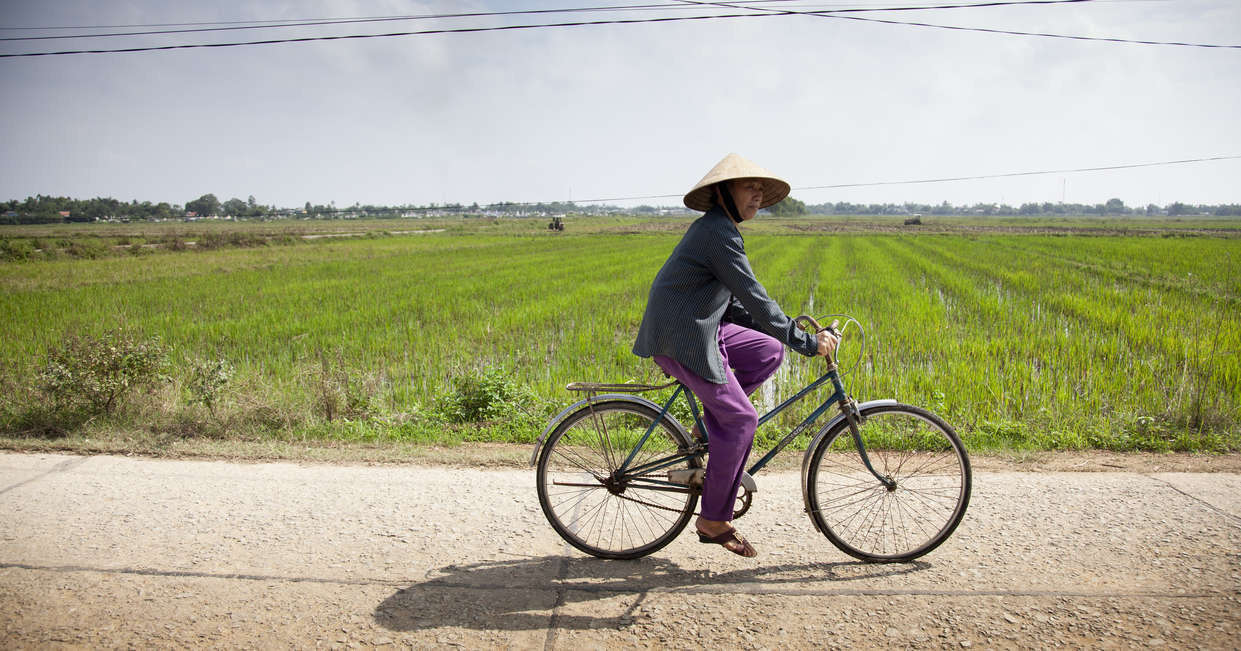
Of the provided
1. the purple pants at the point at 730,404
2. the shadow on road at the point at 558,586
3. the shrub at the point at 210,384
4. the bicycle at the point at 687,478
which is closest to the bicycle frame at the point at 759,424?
the bicycle at the point at 687,478

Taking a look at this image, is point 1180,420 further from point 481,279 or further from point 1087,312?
point 481,279

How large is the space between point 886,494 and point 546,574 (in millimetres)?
1569

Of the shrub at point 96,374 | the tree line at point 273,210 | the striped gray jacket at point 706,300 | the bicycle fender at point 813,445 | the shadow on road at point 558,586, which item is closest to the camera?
the shadow on road at point 558,586

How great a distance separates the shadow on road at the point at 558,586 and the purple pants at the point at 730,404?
0.29m

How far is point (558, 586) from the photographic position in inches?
104

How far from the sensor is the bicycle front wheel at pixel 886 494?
2.82 metres

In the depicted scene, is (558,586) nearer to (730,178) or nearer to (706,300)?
(706,300)

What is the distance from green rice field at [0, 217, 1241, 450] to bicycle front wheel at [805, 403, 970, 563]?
1.51m

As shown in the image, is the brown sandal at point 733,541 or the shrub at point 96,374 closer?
the brown sandal at point 733,541

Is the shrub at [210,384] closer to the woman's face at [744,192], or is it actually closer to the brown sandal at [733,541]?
the brown sandal at [733,541]

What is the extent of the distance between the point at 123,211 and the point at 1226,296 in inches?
3602

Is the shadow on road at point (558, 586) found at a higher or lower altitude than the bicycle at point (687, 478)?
lower

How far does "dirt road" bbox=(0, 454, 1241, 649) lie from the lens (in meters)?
2.31

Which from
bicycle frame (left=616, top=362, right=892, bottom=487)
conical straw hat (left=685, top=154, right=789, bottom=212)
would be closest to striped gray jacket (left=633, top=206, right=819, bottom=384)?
conical straw hat (left=685, top=154, right=789, bottom=212)
